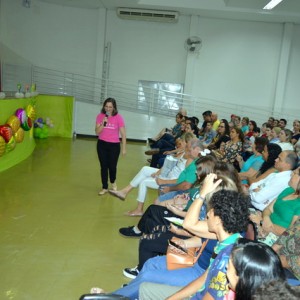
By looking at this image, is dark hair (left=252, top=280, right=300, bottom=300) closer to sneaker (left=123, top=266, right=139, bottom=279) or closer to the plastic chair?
the plastic chair

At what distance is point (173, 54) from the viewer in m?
11.4

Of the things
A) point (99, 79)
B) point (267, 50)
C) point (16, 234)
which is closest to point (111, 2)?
point (99, 79)

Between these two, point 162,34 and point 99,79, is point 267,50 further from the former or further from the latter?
point 99,79

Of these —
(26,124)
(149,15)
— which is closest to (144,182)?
(26,124)

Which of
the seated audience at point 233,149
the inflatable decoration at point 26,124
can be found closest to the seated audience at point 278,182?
the seated audience at point 233,149

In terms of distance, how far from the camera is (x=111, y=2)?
10.4 meters

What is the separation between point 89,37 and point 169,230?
988cm

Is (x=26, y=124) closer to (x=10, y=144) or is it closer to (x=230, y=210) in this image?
(x=10, y=144)

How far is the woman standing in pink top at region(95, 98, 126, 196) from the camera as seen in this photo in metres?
4.95

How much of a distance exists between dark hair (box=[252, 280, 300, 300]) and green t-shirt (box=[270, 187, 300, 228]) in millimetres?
1477

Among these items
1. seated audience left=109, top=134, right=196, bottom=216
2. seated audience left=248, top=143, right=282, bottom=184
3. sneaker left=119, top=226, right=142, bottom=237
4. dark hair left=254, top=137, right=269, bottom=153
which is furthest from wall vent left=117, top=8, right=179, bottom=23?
sneaker left=119, top=226, right=142, bottom=237

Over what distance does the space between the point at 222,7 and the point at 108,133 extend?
691cm

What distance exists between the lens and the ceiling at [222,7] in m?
9.77

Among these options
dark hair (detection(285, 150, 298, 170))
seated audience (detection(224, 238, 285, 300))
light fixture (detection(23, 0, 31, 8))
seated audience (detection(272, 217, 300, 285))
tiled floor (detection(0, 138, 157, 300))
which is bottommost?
tiled floor (detection(0, 138, 157, 300))
